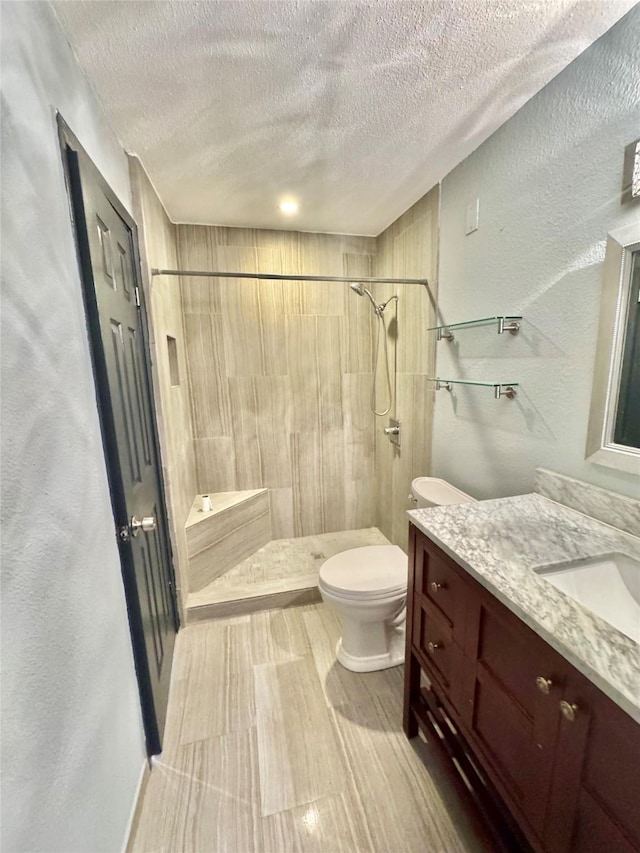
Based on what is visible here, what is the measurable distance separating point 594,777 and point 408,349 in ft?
6.41

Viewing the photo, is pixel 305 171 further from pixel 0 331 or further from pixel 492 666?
pixel 492 666

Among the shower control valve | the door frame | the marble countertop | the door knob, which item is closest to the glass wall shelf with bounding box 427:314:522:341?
the marble countertop

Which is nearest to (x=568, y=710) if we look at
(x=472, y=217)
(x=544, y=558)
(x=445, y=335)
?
(x=544, y=558)

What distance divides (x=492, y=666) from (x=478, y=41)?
5.75 feet

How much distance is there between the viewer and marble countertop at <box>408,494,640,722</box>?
0.60 meters

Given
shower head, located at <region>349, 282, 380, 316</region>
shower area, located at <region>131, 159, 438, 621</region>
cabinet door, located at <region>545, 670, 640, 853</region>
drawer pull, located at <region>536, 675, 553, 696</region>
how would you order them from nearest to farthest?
cabinet door, located at <region>545, 670, 640, 853</region>
drawer pull, located at <region>536, 675, 553, 696</region>
shower area, located at <region>131, 159, 438, 621</region>
shower head, located at <region>349, 282, 380, 316</region>

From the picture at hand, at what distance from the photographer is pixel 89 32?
3.17ft

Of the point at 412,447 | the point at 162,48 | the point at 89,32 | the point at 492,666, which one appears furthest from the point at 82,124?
the point at 412,447

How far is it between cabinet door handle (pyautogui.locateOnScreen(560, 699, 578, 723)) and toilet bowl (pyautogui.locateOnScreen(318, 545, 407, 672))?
894 mm

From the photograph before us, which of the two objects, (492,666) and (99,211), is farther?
(99,211)

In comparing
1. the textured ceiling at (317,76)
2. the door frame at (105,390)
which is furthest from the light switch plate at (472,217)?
the door frame at (105,390)

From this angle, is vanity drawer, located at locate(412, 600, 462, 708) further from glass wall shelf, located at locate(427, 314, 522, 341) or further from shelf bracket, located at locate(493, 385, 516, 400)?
glass wall shelf, located at locate(427, 314, 522, 341)

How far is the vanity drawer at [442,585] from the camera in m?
0.99

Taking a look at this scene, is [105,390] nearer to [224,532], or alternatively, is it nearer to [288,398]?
[224,532]
